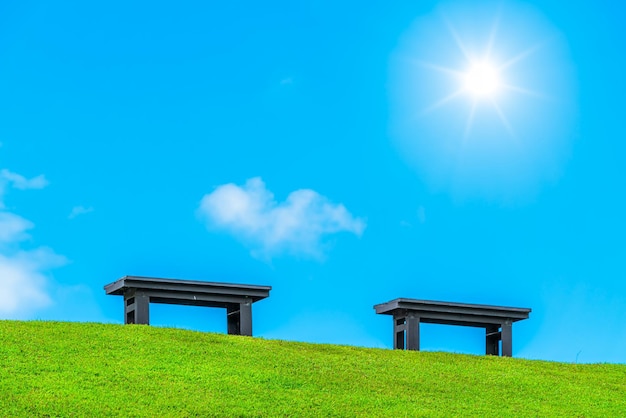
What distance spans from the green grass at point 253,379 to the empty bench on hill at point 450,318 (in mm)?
1487

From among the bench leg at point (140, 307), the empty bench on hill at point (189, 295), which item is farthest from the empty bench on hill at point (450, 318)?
the bench leg at point (140, 307)

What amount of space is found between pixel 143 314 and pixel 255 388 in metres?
5.22

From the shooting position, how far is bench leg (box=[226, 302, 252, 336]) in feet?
71.5

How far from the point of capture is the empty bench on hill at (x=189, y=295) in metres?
21.2

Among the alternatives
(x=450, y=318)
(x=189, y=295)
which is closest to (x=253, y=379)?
(x=189, y=295)

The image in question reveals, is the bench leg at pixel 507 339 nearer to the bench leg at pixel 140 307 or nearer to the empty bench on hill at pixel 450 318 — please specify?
the empty bench on hill at pixel 450 318

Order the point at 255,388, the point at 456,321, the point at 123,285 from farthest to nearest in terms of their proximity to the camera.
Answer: the point at 456,321 < the point at 123,285 < the point at 255,388

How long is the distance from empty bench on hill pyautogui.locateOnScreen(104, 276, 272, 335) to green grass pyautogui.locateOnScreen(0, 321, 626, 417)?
96cm

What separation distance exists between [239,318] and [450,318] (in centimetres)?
537

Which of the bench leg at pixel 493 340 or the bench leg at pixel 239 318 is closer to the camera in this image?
the bench leg at pixel 239 318

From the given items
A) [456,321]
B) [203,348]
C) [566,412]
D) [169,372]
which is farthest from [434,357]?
[169,372]

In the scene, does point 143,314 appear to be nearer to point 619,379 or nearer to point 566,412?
point 566,412

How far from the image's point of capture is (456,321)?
23.7m

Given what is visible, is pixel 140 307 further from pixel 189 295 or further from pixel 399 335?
pixel 399 335
